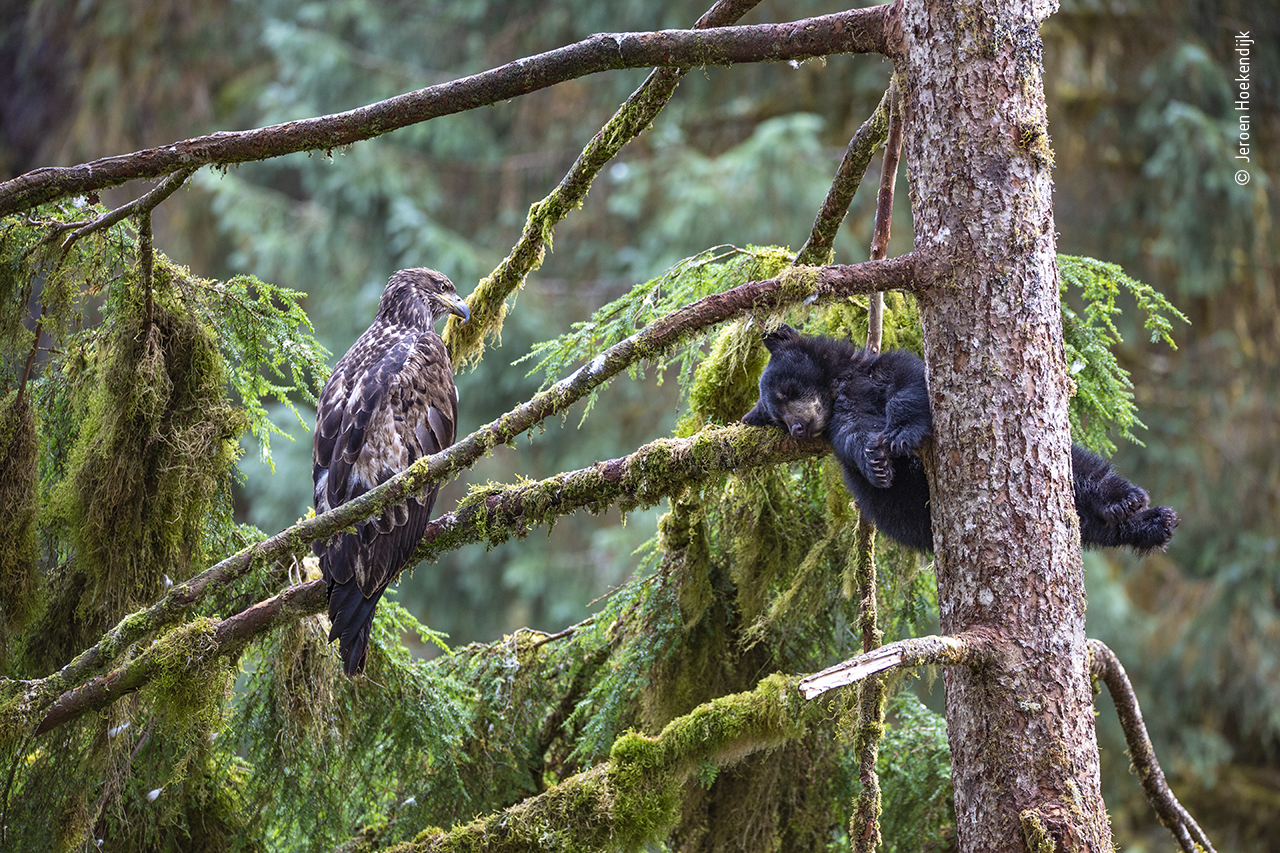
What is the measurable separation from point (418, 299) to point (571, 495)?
79.9 inches

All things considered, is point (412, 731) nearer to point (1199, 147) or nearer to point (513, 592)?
point (1199, 147)

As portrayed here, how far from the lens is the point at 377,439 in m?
3.51

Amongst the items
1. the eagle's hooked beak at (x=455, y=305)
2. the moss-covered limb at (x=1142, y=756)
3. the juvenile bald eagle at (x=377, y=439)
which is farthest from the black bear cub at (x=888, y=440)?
the eagle's hooked beak at (x=455, y=305)

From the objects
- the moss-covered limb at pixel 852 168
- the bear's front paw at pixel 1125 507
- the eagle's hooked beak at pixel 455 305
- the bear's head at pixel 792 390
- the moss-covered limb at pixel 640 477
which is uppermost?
the eagle's hooked beak at pixel 455 305

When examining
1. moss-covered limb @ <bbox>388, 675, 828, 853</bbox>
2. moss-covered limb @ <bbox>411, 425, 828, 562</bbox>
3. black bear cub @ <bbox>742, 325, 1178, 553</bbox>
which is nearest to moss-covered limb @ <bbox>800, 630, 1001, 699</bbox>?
moss-covered limb @ <bbox>388, 675, 828, 853</bbox>

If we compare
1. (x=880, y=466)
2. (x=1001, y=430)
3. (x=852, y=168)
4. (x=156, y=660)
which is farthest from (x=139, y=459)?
(x=1001, y=430)

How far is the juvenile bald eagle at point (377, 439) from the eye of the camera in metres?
2.83

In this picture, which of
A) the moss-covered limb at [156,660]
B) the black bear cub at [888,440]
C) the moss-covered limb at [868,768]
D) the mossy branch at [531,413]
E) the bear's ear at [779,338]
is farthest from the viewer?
the bear's ear at [779,338]

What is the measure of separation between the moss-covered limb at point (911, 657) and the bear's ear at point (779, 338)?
1.16m

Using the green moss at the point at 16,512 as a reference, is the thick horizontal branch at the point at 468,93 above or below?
above

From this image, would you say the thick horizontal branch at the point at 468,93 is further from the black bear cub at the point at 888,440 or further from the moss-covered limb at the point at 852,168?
the black bear cub at the point at 888,440

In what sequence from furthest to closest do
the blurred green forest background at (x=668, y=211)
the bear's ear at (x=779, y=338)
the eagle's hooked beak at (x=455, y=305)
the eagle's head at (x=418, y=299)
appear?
the blurred green forest background at (x=668, y=211)
the eagle's head at (x=418, y=299)
the eagle's hooked beak at (x=455, y=305)
the bear's ear at (x=779, y=338)

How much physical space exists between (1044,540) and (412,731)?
6.12 feet

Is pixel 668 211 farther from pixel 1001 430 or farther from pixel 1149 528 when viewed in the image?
pixel 1001 430
